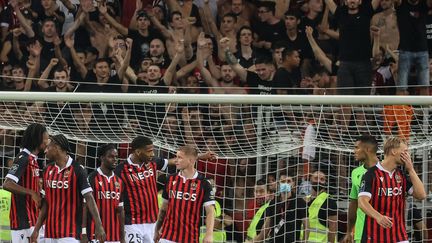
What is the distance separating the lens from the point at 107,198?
13602 mm

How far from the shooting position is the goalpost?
14102 mm

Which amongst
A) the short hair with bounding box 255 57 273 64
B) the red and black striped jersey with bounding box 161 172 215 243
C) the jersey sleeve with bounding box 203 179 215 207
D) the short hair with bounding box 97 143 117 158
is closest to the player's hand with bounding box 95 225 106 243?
the red and black striped jersey with bounding box 161 172 215 243

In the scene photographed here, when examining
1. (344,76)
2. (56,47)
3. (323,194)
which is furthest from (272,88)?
(56,47)

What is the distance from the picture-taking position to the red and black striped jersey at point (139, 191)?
13.9 meters

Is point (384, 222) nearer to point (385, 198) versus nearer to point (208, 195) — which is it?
point (385, 198)

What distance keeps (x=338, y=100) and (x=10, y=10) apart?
7097 millimetres

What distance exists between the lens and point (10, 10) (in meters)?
18.3

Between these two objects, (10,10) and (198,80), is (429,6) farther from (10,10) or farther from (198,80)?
(10,10)

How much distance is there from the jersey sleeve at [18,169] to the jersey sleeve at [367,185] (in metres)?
3.52

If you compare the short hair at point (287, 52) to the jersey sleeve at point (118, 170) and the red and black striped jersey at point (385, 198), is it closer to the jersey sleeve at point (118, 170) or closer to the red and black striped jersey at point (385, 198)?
the jersey sleeve at point (118, 170)

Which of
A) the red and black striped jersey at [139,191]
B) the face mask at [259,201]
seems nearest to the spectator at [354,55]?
the face mask at [259,201]

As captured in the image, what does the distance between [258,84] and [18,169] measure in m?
4.47

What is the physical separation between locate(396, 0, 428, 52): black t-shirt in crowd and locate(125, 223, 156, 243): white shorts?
13.5 feet

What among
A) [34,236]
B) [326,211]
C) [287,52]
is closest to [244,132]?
[326,211]
